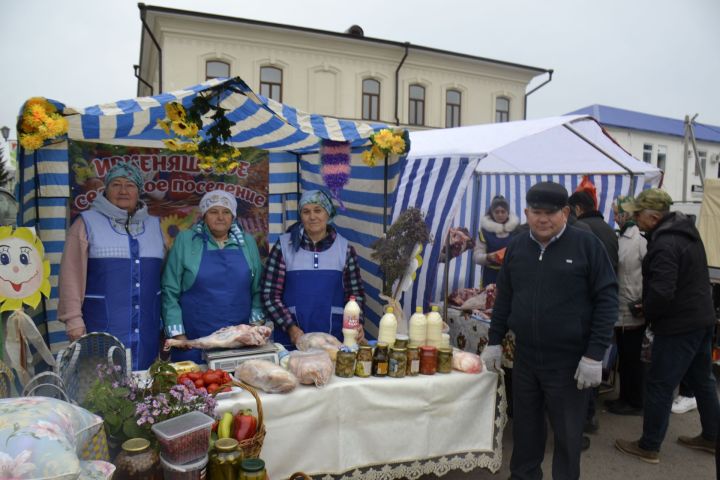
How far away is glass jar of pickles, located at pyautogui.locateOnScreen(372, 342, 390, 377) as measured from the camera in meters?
2.85

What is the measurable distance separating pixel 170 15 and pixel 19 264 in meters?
15.7

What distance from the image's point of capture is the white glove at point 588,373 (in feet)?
8.44

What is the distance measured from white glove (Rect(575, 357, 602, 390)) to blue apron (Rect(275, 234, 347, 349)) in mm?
1673

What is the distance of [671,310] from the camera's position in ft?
11.3

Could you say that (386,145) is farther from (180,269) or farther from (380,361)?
(180,269)

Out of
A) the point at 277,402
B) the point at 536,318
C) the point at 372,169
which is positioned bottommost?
the point at 277,402

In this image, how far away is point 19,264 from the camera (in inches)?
99.4

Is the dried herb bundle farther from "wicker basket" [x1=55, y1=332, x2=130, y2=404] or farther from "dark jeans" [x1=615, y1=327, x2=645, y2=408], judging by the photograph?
"dark jeans" [x1=615, y1=327, x2=645, y2=408]

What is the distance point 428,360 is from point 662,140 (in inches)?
1283

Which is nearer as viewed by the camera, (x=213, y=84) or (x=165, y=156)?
(x=213, y=84)

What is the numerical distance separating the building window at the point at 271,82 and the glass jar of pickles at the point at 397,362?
16.5 metres

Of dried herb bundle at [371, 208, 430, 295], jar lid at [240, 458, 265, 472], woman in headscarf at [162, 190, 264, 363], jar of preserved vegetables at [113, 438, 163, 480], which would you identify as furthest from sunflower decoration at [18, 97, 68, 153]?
dried herb bundle at [371, 208, 430, 295]

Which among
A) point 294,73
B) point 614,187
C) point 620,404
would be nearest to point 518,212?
point 614,187

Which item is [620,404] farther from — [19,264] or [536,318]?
[19,264]
